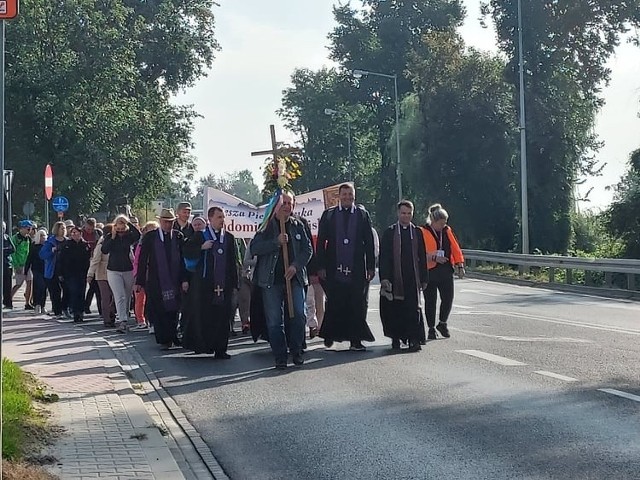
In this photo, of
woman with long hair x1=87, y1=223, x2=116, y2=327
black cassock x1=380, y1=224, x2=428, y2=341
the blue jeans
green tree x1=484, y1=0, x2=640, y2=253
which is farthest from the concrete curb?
green tree x1=484, y1=0, x2=640, y2=253

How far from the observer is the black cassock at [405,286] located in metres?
13.0

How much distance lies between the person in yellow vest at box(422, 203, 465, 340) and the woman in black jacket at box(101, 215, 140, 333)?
4.73 m

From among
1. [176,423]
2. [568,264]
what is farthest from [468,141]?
[176,423]

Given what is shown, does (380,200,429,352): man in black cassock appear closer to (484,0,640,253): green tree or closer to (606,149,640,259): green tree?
(606,149,640,259): green tree

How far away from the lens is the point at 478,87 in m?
47.9

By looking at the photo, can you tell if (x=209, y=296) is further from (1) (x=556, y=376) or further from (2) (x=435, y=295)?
(1) (x=556, y=376)

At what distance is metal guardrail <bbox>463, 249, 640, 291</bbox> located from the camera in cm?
2436

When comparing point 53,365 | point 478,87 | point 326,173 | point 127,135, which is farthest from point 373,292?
point 326,173

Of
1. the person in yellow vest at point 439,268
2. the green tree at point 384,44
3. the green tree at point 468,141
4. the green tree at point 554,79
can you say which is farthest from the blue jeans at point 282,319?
the green tree at point 384,44

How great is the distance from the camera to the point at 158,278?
14172 mm

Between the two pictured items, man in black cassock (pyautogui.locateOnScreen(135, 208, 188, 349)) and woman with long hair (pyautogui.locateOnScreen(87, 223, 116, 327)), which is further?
woman with long hair (pyautogui.locateOnScreen(87, 223, 116, 327))

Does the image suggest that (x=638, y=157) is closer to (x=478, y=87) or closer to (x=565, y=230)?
(x=565, y=230)

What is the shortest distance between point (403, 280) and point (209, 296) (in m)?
2.26

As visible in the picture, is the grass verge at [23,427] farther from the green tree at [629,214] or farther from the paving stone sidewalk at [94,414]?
the green tree at [629,214]
